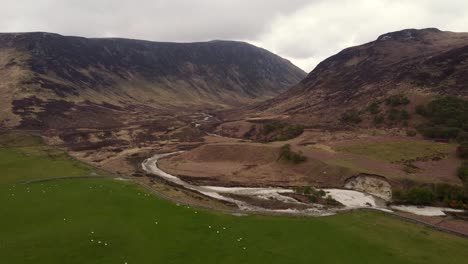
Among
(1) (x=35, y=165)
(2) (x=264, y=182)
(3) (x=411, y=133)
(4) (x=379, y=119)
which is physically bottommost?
(2) (x=264, y=182)

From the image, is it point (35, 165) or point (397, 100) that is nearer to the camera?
point (35, 165)

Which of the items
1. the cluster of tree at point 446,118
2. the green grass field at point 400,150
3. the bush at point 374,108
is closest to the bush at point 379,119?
the bush at point 374,108

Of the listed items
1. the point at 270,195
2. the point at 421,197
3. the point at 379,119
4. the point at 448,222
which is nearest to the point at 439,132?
the point at 379,119

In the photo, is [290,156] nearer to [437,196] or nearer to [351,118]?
[437,196]

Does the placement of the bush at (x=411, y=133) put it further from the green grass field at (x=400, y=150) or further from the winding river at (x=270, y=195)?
the winding river at (x=270, y=195)

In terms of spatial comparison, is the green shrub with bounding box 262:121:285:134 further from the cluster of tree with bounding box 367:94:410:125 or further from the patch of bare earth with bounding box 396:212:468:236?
the patch of bare earth with bounding box 396:212:468:236

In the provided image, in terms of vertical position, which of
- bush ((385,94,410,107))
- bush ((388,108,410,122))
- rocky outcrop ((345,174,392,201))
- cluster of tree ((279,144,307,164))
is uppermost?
bush ((385,94,410,107))

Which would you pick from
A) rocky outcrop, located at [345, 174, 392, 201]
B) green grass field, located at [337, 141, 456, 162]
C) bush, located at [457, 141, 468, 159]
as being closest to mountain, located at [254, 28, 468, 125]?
green grass field, located at [337, 141, 456, 162]
